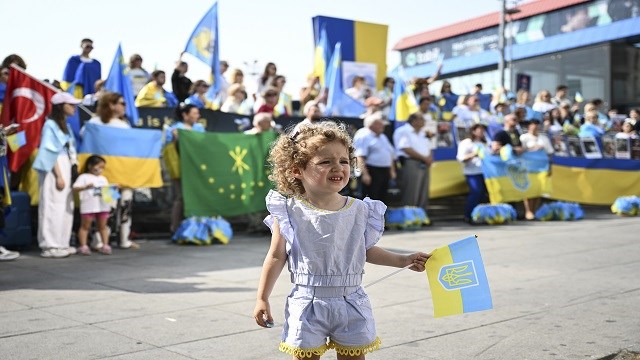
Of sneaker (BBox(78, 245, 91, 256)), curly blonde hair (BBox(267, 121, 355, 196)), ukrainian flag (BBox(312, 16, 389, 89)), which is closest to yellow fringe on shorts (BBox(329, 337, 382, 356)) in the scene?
curly blonde hair (BBox(267, 121, 355, 196))

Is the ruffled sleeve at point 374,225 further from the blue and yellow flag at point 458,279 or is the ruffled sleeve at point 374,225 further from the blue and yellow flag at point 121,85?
the blue and yellow flag at point 121,85

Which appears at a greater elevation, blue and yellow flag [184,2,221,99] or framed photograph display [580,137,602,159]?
blue and yellow flag [184,2,221,99]

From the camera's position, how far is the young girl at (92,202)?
8898 mm

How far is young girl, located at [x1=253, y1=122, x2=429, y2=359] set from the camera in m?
3.11

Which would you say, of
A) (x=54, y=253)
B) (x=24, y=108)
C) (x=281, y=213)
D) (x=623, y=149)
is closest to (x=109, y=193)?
(x=54, y=253)

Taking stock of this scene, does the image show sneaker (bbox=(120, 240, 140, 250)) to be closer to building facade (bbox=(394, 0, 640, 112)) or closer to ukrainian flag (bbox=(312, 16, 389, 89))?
ukrainian flag (bbox=(312, 16, 389, 89))

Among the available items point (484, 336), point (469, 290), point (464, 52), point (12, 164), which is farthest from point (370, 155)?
point (464, 52)

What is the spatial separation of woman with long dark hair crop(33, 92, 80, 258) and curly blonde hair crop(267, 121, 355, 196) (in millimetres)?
5971

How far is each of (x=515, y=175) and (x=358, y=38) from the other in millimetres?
3920

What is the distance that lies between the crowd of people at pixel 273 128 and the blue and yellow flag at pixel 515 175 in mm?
170

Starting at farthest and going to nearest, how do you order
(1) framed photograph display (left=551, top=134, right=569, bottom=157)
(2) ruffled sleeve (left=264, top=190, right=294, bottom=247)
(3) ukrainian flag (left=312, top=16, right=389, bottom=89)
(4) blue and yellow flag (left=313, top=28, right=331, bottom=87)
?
1. (1) framed photograph display (left=551, top=134, right=569, bottom=157)
2. (3) ukrainian flag (left=312, top=16, right=389, bottom=89)
3. (4) blue and yellow flag (left=313, top=28, right=331, bottom=87)
4. (2) ruffled sleeve (left=264, top=190, right=294, bottom=247)

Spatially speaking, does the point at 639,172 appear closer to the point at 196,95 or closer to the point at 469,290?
the point at 196,95

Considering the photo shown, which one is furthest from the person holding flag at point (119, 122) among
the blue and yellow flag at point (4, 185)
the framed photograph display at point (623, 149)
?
the framed photograph display at point (623, 149)

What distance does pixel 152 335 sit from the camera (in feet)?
15.4
